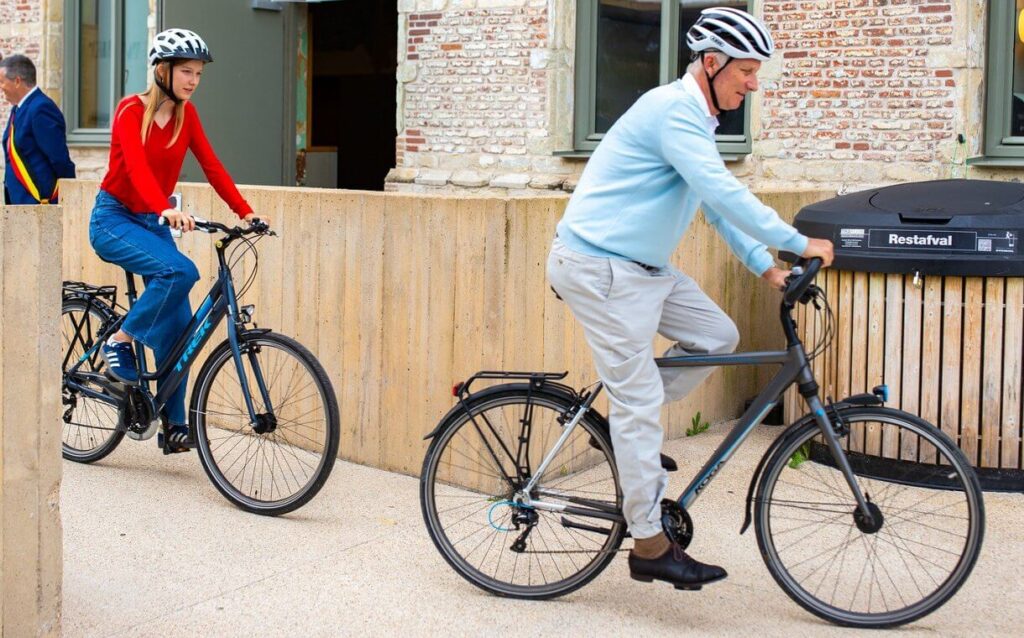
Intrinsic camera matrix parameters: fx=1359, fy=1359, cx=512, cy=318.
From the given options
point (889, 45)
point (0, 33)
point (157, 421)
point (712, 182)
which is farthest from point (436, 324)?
point (0, 33)

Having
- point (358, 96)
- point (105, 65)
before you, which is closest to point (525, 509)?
point (105, 65)

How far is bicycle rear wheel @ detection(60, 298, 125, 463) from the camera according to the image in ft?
19.8

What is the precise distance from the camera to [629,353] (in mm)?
4145

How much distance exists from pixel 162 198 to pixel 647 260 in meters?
2.10

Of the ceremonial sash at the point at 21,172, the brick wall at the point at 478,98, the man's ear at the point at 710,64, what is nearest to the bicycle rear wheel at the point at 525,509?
the man's ear at the point at 710,64

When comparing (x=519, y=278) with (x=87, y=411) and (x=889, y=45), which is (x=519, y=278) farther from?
(x=889, y=45)

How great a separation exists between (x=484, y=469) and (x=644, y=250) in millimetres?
1552

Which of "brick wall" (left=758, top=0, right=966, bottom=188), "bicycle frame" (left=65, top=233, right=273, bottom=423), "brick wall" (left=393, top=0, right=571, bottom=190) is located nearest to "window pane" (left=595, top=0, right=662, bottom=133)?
"brick wall" (left=393, top=0, right=571, bottom=190)

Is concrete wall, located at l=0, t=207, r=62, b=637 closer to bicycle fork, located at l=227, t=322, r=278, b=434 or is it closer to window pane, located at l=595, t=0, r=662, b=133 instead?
bicycle fork, located at l=227, t=322, r=278, b=434

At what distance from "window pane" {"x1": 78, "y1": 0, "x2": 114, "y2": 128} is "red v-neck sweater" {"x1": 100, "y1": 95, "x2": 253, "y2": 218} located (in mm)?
7056

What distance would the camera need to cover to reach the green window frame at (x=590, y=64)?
9250mm

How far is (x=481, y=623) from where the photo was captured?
4234 mm

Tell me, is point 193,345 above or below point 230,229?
below

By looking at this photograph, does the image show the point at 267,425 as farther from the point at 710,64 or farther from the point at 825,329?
the point at 710,64
